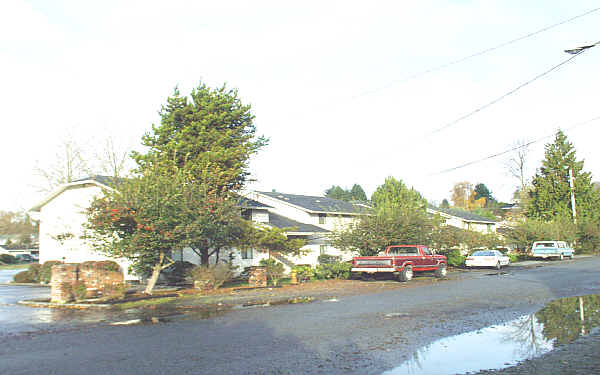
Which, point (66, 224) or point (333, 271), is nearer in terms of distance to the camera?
point (333, 271)

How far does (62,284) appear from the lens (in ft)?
54.8

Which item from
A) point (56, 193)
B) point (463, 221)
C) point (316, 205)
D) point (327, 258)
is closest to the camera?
point (56, 193)

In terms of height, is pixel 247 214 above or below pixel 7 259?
above

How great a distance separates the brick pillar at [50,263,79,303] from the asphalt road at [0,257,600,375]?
5.79 m

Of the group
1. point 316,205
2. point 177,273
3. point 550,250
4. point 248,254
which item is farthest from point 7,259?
point 550,250

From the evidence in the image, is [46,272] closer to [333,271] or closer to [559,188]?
[333,271]

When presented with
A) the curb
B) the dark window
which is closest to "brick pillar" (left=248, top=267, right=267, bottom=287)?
the curb

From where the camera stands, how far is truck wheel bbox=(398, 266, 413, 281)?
24156mm

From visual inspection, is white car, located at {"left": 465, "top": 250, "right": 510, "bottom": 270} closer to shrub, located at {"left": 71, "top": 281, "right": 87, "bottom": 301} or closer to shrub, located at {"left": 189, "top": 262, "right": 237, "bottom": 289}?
shrub, located at {"left": 189, "top": 262, "right": 237, "bottom": 289}

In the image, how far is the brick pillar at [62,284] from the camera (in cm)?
1664

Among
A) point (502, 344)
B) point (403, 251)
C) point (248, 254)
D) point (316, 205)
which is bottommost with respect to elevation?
point (502, 344)

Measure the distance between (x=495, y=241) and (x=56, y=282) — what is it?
34.4 m

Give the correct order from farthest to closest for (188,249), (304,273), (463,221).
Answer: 1. (463,221)
2. (188,249)
3. (304,273)

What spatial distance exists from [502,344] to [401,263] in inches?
614
